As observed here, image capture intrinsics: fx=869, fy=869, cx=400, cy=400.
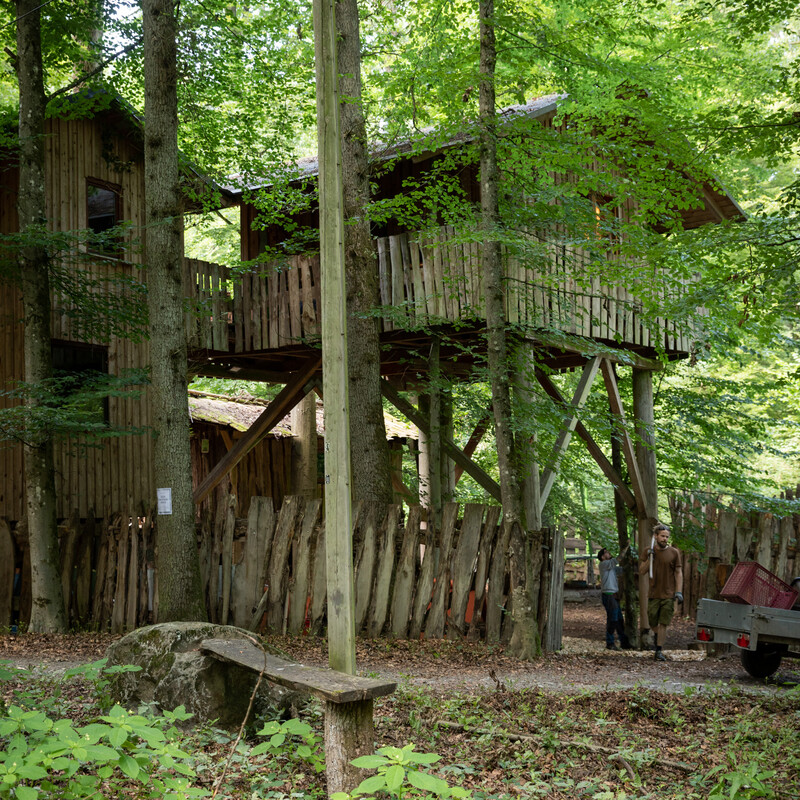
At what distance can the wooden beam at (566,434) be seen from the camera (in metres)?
12.8

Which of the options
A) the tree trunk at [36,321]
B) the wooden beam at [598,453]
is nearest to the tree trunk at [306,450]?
the wooden beam at [598,453]

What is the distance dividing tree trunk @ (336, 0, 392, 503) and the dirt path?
235 cm

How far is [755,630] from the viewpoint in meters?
9.44

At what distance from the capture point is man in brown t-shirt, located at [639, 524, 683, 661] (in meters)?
12.1

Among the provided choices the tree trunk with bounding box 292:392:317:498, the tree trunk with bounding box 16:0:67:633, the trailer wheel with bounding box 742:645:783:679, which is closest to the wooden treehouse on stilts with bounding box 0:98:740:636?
the tree trunk with bounding box 16:0:67:633

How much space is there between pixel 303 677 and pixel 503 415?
582cm

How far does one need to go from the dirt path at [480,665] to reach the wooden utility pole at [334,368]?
11.4 ft

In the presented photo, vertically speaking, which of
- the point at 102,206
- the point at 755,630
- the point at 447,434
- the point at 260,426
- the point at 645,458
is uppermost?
the point at 102,206

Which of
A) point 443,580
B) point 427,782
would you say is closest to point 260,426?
point 443,580

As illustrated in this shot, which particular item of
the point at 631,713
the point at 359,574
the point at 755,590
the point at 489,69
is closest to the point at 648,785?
the point at 631,713

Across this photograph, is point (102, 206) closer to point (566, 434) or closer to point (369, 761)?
point (566, 434)

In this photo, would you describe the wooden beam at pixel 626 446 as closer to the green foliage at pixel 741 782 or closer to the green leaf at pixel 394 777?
the green foliage at pixel 741 782

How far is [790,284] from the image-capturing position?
7445 mm

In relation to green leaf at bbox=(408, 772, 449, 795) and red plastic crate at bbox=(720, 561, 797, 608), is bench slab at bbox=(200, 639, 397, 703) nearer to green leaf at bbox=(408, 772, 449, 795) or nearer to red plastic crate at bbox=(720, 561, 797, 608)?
green leaf at bbox=(408, 772, 449, 795)
